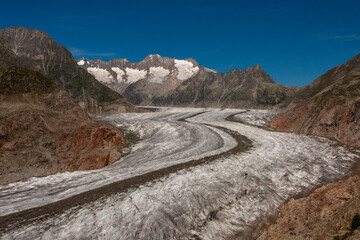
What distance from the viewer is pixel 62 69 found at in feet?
455

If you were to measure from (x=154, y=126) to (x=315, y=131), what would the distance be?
2409cm

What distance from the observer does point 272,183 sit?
1462 cm

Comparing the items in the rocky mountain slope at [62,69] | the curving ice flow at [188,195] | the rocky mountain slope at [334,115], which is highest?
the rocky mountain slope at [62,69]

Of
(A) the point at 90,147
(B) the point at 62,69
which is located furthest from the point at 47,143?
(B) the point at 62,69

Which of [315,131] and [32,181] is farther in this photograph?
[315,131]

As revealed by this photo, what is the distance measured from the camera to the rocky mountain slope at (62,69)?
110000 mm

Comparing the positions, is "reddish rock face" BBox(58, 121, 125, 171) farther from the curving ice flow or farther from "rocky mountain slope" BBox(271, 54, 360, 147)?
"rocky mountain slope" BBox(271, 54, 360, 147)

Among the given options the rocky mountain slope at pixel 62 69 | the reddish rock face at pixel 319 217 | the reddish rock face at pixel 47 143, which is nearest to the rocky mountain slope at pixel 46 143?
the reddish rock face at pixel 47 143

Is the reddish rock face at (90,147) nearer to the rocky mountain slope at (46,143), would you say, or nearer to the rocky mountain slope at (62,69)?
the rocky mountain slope at (46,143)

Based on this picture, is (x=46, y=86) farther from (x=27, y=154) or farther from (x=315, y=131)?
(x=315, y=131)

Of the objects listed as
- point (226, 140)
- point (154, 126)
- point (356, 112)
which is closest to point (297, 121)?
point (356, 112)

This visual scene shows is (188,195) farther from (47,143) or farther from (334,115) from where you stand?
(334,115)

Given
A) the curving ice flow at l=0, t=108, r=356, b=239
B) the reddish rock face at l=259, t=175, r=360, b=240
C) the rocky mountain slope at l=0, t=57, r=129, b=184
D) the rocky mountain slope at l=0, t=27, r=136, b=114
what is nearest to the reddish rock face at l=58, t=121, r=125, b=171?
the rocky mountain slope at l=0, t=57, r=129, b=184

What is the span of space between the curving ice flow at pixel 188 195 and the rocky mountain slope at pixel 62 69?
92928mm
